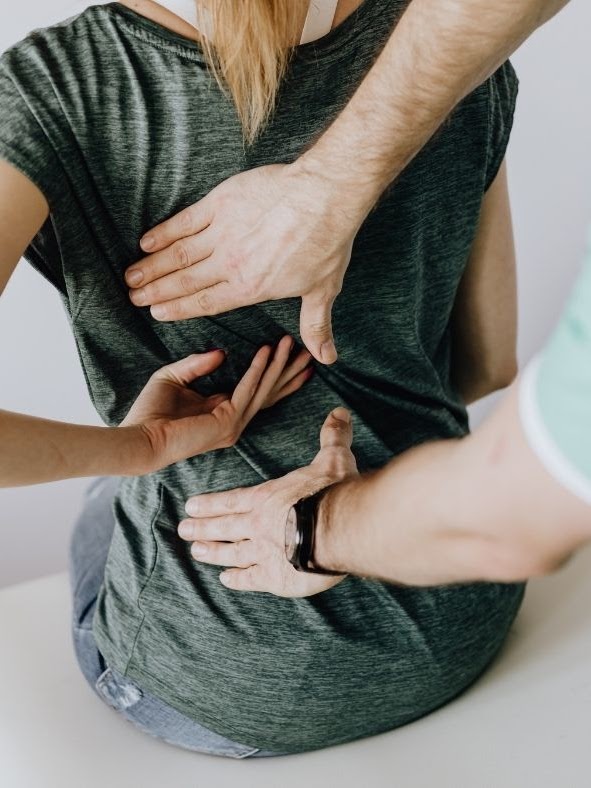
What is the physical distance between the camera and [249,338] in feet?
3.62

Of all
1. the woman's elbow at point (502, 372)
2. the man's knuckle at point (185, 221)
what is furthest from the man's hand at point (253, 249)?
the woman's elbow at point (502, 372)

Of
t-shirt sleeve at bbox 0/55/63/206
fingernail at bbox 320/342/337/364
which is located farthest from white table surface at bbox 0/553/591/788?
t-shirt sleeve at bbox 0/55/63/206

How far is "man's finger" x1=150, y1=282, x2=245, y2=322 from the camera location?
3.25 ft

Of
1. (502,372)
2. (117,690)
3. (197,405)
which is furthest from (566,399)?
(502,372)

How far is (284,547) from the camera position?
101 cm

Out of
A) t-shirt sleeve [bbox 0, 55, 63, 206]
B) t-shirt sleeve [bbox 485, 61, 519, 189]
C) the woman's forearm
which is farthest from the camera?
t-shirt sleeve [bbox 485, 61, 519, 189]

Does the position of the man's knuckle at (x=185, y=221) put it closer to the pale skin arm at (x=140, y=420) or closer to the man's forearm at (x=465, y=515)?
the pale skin arm at (x=140, y=420)

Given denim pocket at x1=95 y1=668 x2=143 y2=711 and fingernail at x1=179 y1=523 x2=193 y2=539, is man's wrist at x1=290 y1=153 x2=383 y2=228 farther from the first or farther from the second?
denim pocket at x1=95 y1=668 x2=143 y2=711

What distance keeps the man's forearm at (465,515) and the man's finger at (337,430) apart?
151 mm

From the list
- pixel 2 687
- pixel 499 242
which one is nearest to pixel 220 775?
pixel 2 687

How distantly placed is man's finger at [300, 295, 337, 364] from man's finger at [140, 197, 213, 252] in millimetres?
137

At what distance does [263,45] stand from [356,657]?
0.68 metres

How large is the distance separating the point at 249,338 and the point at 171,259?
0.17 metres

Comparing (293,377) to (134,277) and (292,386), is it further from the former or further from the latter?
(134,277)
